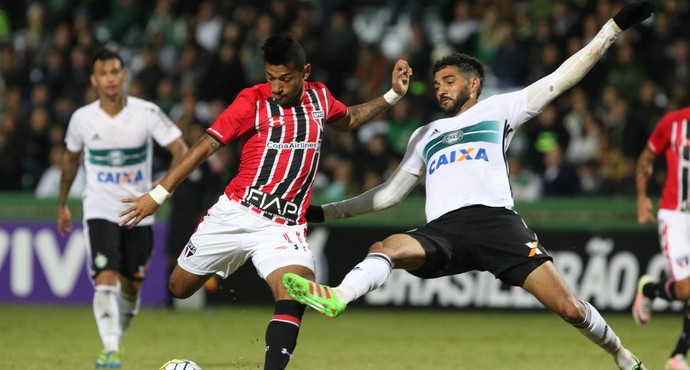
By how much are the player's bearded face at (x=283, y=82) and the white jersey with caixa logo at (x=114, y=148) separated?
3.00m

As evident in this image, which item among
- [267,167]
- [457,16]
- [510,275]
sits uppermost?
[457,16]

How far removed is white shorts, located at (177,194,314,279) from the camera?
785 cm

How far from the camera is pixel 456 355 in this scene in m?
11.1

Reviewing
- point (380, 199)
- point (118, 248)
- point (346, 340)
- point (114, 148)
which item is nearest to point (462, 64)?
point (380, 199)

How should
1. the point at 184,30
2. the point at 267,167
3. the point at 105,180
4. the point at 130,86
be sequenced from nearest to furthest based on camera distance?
the point at 267,167
the point at 105,180
the point at 130,86
the point at 184,30

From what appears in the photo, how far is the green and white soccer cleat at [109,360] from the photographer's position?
9852 millimetres

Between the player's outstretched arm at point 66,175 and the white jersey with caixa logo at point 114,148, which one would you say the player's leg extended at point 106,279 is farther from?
the player's outstretched arm at point 66,175

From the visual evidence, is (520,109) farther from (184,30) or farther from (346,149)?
(184,30)

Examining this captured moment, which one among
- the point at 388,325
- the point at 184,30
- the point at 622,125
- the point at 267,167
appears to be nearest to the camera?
the point at 267,167

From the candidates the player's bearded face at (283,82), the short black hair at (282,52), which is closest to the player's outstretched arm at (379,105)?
the player's bearded face at (283,82)

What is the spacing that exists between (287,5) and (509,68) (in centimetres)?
377

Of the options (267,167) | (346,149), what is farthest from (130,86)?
(267,167)

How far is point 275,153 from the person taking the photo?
7973mm

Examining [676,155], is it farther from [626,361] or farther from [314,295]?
[314,295]
